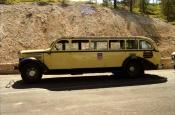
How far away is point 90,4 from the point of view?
39.5m

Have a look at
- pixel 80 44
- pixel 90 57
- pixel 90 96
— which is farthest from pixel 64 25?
pixel 90 96

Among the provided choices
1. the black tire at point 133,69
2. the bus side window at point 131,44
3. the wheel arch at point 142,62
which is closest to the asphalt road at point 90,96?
the black tire at point 133,69

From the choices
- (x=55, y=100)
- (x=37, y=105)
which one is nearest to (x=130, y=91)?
(x=55, y=100)

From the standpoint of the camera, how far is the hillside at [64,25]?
99.7 feet

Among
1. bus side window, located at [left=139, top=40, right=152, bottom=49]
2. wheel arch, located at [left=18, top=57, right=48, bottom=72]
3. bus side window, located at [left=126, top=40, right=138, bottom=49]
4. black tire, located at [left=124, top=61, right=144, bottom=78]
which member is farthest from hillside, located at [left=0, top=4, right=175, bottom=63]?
bus side window, located at [left=139, top=40, right=152, bottom=49]

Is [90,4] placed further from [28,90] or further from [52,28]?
[28,90]

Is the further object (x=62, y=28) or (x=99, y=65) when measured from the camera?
(x=62, y=28)

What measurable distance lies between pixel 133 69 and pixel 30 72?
461 cm

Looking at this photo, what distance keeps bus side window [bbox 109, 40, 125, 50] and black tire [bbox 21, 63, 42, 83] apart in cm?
338

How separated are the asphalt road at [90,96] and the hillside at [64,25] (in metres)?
11.9

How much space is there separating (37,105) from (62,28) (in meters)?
21.9

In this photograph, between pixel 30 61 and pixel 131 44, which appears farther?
pixel 131 44

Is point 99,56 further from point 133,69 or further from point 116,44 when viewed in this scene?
point 133,69

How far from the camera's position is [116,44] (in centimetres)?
1791
